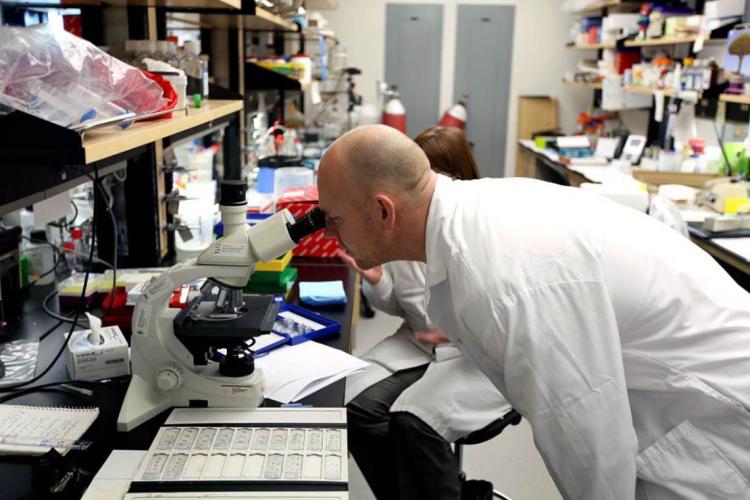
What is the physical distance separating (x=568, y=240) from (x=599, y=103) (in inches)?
223

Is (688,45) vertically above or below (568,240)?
above

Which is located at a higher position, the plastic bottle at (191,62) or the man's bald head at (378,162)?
the plastic bottle at (191,62)

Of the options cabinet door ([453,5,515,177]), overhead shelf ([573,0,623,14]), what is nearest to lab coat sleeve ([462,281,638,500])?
overhead shelf ([573,0,623,14])

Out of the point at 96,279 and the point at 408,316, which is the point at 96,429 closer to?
the point at 96,279

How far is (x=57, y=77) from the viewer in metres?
1.14

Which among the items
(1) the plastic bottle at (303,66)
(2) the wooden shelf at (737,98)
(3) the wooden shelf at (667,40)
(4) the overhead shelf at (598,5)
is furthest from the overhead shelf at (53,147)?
(4) the overhead shelf at (598,5)

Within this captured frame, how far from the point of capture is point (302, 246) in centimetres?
265

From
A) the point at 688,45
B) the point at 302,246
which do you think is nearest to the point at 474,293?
the point at 302,246

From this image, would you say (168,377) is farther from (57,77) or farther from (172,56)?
(172,56)

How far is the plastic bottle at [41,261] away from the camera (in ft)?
7.16

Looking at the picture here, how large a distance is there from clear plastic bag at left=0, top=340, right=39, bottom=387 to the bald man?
0.77 meters

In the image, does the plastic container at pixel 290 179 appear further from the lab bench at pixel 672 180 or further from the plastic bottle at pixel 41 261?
the lab bench at pixel 672 180

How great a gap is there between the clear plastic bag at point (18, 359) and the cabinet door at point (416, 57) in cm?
546

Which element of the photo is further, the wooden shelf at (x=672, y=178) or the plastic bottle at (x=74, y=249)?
the wooden shelf at (x=672, y=178)
